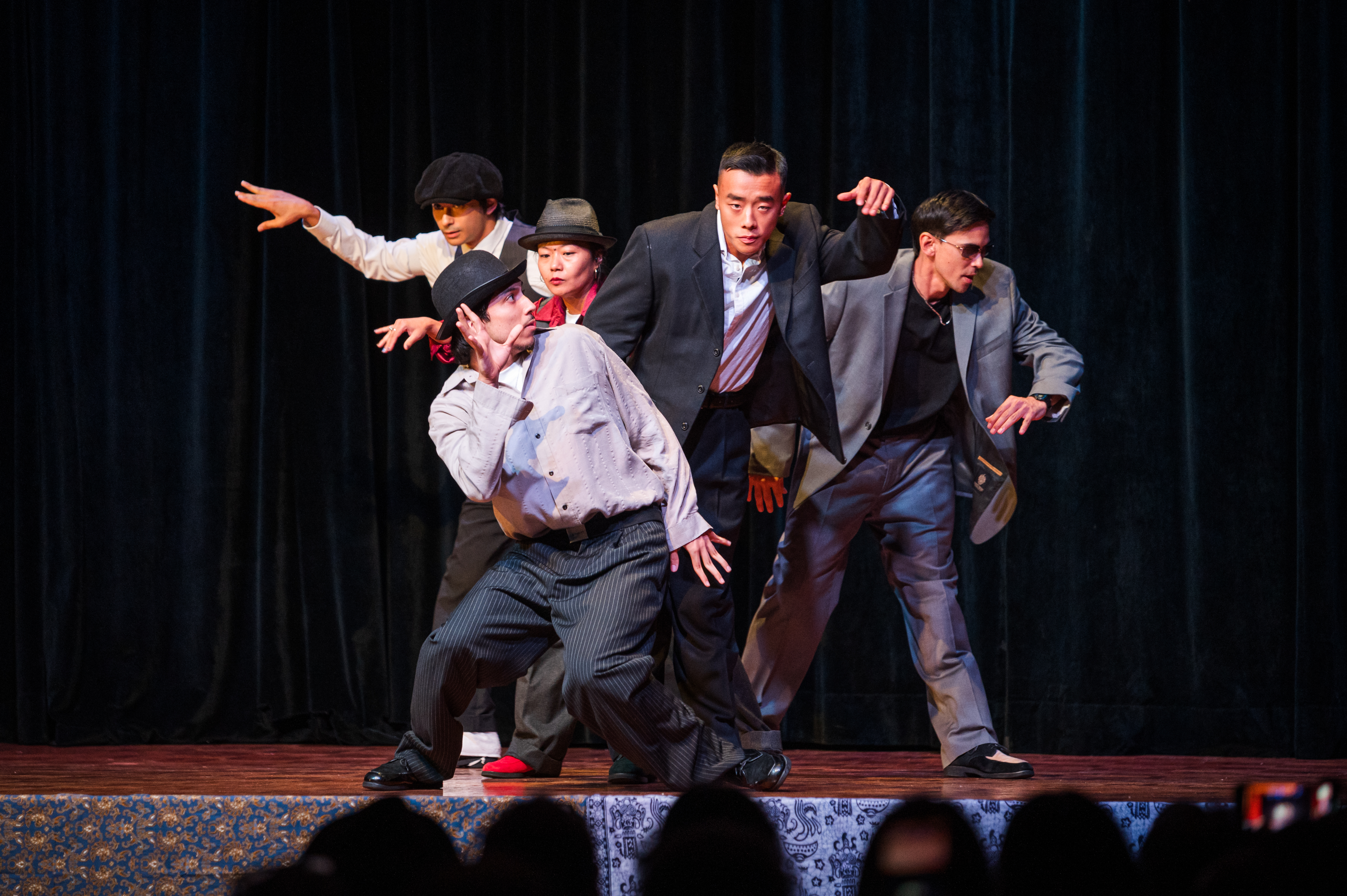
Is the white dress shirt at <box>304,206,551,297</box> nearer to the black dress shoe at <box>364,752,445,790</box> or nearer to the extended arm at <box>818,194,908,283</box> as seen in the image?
the extended arm at <box>818,194,908,283</box>

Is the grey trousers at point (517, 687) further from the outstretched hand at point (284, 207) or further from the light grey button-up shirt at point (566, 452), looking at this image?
the outstretched hand at point (284, 207)

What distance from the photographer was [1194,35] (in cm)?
458

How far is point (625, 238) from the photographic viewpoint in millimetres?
4824

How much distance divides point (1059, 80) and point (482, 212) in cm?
221

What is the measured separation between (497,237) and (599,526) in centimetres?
154

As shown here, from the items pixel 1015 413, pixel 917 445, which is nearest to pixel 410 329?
pixel 917 445

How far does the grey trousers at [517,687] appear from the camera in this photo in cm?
336

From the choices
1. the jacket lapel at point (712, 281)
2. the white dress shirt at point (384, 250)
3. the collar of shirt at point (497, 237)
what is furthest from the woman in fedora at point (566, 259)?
the white dress shirt at point (384, 250)

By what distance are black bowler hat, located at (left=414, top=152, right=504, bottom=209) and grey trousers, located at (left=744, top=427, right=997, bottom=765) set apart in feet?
4.53

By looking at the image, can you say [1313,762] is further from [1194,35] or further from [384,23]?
[384,23]

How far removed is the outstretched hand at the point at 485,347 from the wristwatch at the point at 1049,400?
1.52 m

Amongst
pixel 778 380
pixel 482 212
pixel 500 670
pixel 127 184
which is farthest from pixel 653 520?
pixel 127 184

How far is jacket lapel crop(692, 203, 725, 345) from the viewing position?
3195 mm

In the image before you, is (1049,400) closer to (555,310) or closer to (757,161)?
(757,161)
